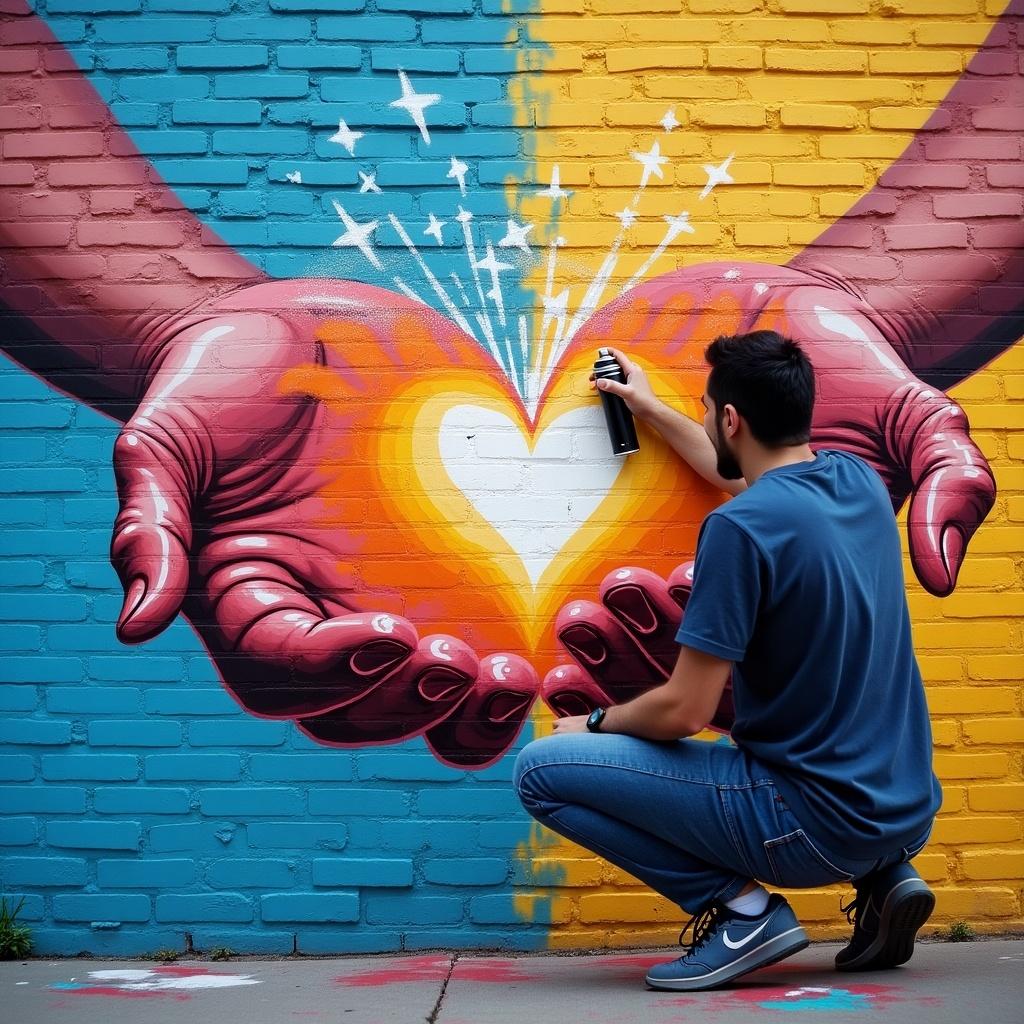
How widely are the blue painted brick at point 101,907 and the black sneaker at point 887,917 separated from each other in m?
1.93

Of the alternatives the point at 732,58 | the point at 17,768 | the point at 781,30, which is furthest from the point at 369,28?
the point at 17,768

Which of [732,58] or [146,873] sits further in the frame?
[732,58]

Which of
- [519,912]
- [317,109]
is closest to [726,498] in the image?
[519,912]

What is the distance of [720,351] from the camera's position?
8.43 feet

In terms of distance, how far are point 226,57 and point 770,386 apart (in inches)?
80.1

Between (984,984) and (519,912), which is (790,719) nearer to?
(984,984)

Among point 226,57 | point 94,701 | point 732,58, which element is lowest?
point 94,701

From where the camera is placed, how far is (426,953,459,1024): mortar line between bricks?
2.35 meters

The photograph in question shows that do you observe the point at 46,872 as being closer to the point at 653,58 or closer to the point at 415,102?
the point at 415,102

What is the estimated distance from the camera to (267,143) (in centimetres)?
333

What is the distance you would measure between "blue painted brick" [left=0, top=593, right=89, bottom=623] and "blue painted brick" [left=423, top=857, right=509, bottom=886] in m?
1.28

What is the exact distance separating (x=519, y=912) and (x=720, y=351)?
5.56 ft

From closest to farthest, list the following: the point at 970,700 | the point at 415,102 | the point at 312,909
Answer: the point at 312,909
the point at 970,700
the point at 415,102

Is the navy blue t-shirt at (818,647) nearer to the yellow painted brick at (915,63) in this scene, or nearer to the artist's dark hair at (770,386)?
the artist's dark hair at (770,386)
